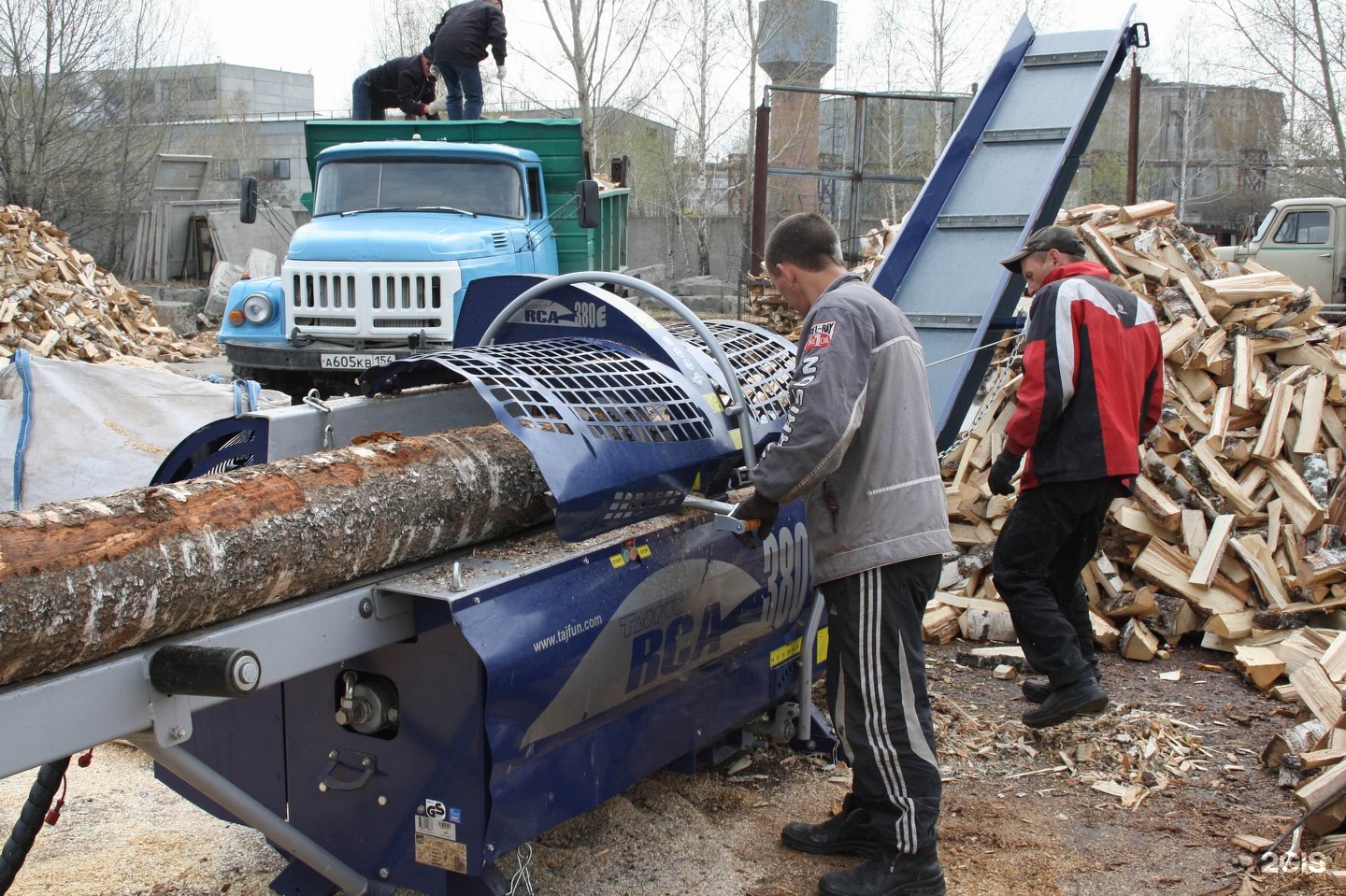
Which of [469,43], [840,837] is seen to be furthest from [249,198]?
[840,837]

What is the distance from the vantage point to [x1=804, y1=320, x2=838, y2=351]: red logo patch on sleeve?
132 inches

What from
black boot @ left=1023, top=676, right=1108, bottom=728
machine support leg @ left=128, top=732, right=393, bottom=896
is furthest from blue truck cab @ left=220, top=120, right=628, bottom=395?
machine support leg @ left=128, top=732, right=393, bottom=896

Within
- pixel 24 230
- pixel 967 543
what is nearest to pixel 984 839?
pixel 967 543

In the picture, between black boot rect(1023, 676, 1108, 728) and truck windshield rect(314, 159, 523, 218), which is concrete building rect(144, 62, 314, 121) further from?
black boot rect(1023, 676, 1108, 728)

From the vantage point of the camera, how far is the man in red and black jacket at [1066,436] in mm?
4469

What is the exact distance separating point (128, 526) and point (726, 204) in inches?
1145

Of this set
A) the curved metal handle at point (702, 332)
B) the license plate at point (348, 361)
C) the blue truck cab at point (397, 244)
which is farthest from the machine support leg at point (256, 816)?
the license plate at point (348, 361)

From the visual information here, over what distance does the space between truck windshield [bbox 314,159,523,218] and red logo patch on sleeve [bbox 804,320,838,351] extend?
6418 mm

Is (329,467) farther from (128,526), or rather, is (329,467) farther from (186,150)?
(186,150)

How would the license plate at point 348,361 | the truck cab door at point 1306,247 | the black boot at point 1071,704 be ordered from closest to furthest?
the black boot at point 1071,704 → the license plate at point 348,361 → the truck cab door at point 1306,247

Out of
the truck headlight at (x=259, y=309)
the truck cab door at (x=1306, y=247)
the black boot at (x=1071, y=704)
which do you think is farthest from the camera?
the truck cab door at (x=1306, y=247)

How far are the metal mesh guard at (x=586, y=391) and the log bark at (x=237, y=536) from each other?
24cm

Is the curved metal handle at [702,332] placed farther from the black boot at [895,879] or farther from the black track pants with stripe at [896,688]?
the black boot at [895,879]

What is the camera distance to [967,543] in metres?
6.46
